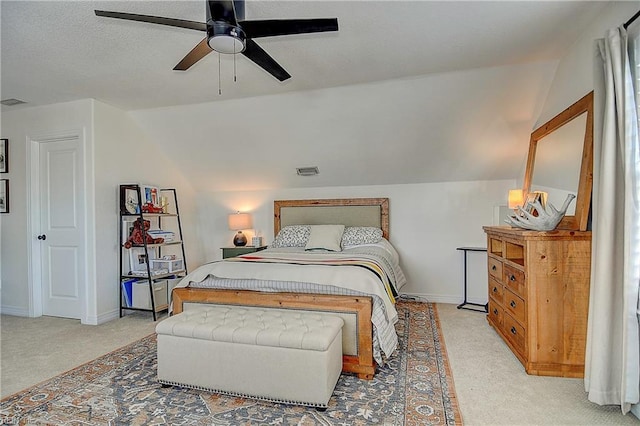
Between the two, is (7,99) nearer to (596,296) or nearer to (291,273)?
(291,273)

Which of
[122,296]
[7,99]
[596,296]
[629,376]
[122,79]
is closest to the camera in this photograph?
[629,376]

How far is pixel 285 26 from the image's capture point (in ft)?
6.15

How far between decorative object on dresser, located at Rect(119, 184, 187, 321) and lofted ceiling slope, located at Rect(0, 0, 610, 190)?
0.97 m

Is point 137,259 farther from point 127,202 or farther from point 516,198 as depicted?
point 516,198

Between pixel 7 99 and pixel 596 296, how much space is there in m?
5.51

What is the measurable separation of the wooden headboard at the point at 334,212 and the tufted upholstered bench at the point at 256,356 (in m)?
2.55

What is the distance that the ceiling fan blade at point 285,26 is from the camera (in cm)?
181

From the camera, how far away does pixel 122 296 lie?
13.3ft

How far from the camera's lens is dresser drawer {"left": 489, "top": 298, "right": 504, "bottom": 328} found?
10.5ft

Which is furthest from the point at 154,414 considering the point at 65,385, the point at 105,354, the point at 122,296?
the point at 122,296

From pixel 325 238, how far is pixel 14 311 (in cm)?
383

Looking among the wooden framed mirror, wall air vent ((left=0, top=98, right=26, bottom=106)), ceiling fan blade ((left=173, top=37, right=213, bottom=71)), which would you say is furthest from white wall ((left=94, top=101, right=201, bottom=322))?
the wooden framed mirror

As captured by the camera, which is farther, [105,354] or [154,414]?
[105,354]

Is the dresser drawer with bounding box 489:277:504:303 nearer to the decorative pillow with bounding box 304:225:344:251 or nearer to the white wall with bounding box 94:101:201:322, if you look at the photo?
A: the decorative pillow with bounding box 304:225:344:251
